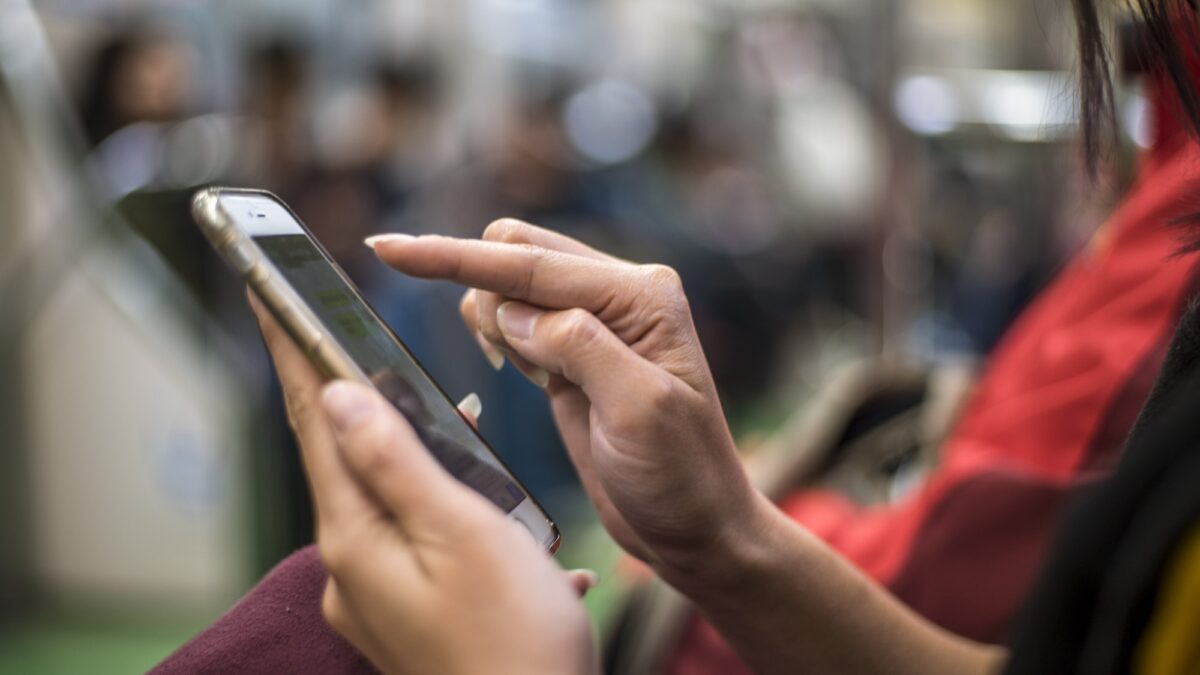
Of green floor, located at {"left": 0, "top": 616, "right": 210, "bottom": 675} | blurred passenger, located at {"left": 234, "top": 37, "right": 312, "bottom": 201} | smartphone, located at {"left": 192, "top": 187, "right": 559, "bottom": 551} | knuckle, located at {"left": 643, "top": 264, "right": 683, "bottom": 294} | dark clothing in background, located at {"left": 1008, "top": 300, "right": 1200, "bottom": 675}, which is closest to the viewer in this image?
dark clothing in background, located at {"left": 1008, "top": 300, "right": 1200, "bottom": 675}

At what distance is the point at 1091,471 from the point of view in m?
0.84

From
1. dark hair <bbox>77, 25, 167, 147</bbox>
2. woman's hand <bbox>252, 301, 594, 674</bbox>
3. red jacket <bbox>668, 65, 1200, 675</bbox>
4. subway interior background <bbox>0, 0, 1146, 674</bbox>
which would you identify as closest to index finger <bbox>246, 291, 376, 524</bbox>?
woman's hand <bbox>252, 301, 594, 674</bbox>

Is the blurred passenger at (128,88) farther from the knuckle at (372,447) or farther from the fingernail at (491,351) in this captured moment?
the knuckle at (372,447)

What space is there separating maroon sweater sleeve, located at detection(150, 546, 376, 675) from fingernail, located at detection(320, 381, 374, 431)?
139 mm

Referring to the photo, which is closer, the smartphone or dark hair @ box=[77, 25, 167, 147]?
the smartphone

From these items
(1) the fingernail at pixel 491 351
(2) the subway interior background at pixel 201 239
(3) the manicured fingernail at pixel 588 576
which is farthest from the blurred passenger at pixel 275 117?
(3) the manicured fingernail at pixel 588 576

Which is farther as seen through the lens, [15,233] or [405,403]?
[15,233]

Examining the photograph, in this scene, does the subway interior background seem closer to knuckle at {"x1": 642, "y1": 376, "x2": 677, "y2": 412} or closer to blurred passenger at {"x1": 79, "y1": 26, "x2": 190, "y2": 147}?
blurred passenger at {"x1": 79, "y1": 26, "x2": 190, "y2": 147}

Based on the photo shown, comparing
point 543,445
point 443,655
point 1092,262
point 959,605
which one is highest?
point 443,655

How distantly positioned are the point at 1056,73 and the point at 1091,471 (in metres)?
0.33

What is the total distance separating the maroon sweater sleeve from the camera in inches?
17.5

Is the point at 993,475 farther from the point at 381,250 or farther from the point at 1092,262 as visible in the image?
the point at 381,250

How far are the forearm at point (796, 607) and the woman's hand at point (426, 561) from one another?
0.65 ft

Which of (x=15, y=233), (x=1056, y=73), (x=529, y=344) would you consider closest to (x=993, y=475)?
(x=1056, y=73)
